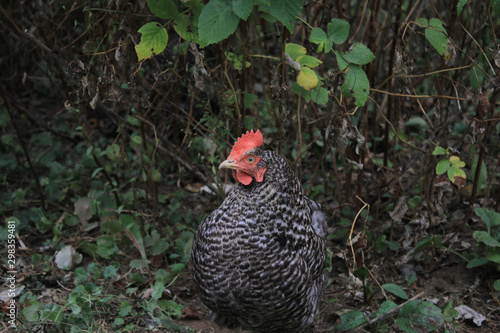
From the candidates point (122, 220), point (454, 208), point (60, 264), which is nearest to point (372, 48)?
point (454, 208)

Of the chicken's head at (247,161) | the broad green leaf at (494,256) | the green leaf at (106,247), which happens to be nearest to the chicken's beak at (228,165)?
the chicken's head at (247,161)

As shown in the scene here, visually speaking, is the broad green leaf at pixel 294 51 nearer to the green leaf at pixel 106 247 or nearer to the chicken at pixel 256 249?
the chicken at pixel 256 249

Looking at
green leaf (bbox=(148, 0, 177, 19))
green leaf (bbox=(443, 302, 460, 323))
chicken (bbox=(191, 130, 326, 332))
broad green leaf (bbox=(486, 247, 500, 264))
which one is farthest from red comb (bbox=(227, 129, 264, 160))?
broad green leaf (bbox=(486, 247, 500, 264))

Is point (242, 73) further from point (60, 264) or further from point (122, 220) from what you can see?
point (60, 264)

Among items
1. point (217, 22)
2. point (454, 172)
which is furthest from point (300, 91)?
point (454, 172)

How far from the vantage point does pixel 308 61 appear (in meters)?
2.86

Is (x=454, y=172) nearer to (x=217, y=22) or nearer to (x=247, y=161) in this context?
(x=247, y=161)

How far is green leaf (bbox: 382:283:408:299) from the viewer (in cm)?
331

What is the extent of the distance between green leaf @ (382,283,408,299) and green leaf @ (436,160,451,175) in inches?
33.8

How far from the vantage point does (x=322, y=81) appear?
3.08 meters

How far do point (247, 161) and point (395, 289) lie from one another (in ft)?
5.00

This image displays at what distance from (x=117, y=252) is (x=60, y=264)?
1.39ft

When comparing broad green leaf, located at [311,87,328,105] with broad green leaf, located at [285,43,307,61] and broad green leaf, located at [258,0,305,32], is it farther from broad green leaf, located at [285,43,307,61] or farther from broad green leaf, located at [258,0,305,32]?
broad green leaf, located at [258,0,305,32]

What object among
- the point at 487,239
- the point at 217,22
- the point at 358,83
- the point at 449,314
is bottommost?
the point at 449,314
